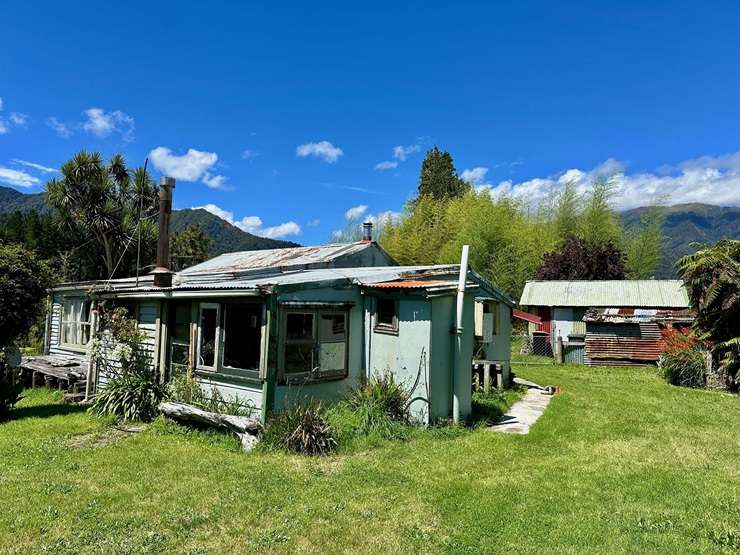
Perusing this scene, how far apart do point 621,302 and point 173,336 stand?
18.9 metres

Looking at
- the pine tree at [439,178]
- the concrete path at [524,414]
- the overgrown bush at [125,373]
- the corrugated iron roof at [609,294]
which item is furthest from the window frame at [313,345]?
the pine tree at [439,178]

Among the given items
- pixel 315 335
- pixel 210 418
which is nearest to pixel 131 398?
pixel 210 418

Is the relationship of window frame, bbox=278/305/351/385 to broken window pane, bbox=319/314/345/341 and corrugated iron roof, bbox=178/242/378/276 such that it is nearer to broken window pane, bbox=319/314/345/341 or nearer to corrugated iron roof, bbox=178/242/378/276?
broken window pane, bbox=319/314/345/341

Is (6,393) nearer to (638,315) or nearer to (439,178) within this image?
(638,315)

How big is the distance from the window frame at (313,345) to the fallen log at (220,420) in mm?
816

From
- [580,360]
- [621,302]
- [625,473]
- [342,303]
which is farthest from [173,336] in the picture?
[621,302]

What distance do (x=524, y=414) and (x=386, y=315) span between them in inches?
149

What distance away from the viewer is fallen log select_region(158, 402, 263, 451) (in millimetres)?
7281

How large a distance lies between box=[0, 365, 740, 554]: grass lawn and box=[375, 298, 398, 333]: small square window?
6.48 ft

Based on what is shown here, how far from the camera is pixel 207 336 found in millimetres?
8992

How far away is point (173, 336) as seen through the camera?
385 inches

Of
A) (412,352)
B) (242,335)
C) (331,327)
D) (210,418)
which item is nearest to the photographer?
(210,418)

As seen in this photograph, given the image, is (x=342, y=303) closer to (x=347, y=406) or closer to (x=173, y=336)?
(x=347, y=406)

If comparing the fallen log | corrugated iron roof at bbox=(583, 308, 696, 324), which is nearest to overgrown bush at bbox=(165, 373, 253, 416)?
the fallen log
